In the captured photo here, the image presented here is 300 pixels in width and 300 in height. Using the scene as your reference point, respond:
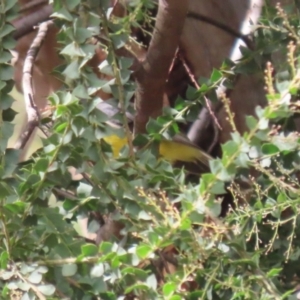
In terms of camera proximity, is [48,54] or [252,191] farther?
[48,54]

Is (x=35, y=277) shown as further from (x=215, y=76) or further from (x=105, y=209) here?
(x=215, y=76)

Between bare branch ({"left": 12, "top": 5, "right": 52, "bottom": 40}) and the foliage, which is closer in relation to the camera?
the foliage

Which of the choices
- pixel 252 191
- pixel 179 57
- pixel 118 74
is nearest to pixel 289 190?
pixel 252 191

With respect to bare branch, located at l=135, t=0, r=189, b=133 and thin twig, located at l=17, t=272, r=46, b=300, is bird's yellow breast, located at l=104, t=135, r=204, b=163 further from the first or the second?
thin twig, located at l=17, t=272, r=46, b=300

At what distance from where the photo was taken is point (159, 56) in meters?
0.65

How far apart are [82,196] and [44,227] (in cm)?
7

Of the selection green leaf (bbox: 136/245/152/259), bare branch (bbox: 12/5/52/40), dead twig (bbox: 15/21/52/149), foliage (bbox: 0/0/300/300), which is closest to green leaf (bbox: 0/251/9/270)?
foliage (bbox: 0/0/300/300)

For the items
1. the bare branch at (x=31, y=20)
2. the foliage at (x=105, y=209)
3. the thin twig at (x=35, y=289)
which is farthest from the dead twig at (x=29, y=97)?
the thin twig at (x=35, y=289)

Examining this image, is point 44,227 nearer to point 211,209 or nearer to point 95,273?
point 95,273

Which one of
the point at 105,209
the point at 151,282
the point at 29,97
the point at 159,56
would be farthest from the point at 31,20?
the point at 151,282

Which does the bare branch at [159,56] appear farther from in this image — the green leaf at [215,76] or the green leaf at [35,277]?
the green leaf at [35,277]

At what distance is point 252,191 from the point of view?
0.63 m

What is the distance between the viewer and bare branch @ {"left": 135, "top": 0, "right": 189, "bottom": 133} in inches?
25.1

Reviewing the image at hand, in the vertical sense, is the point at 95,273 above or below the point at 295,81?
below
